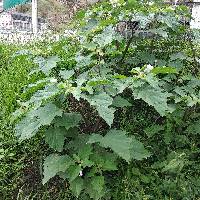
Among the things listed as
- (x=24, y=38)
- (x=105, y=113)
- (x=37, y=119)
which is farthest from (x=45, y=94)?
(x=24, y=38)

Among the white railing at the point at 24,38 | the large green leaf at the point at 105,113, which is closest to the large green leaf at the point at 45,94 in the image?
the large green leaf at the point at 105,113

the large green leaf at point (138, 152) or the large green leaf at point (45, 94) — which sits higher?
the large green leaf at point (45, 94)

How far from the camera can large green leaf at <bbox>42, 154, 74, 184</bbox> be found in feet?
8.83

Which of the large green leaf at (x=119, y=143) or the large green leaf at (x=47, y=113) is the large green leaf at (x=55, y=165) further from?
the large green leaf at (x=47, y=113)

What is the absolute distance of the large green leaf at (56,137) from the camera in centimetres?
274

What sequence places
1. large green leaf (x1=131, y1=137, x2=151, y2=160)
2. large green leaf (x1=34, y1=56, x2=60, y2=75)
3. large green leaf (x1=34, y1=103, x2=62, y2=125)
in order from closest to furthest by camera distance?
large green leaf (x1=34, y1=103, x2=62, y2=125)
large green leaf (x1=131, y1=137, x2=151, y2=160)
large green leaf (x1=34, y1=56, x2=60, y2=75)

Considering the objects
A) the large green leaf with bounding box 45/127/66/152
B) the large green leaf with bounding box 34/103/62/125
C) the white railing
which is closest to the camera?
the large green leaf with bounding box 34/103/62/125

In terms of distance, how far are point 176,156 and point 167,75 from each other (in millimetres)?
761

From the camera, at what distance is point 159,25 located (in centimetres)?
377

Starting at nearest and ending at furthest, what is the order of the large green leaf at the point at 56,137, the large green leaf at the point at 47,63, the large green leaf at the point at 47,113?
the large green leaf at the point at 47,113
the large green leaf at the point at 56,137
the large green leaf at the point at 47,63

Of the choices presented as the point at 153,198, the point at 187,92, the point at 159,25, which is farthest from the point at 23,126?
the point at 159,25

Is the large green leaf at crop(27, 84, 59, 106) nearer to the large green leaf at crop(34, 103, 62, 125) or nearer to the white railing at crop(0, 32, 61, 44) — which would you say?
the large green leaf at crop(34, 103, 62, 125)

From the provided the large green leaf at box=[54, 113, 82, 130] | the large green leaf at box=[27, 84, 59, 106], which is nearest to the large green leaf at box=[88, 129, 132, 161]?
the large green leaf at box=[54, 113, 82, 130]

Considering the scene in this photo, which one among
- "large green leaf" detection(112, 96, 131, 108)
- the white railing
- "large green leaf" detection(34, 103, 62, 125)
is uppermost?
"large green leaf" detection(34, 103, 62, 125)
